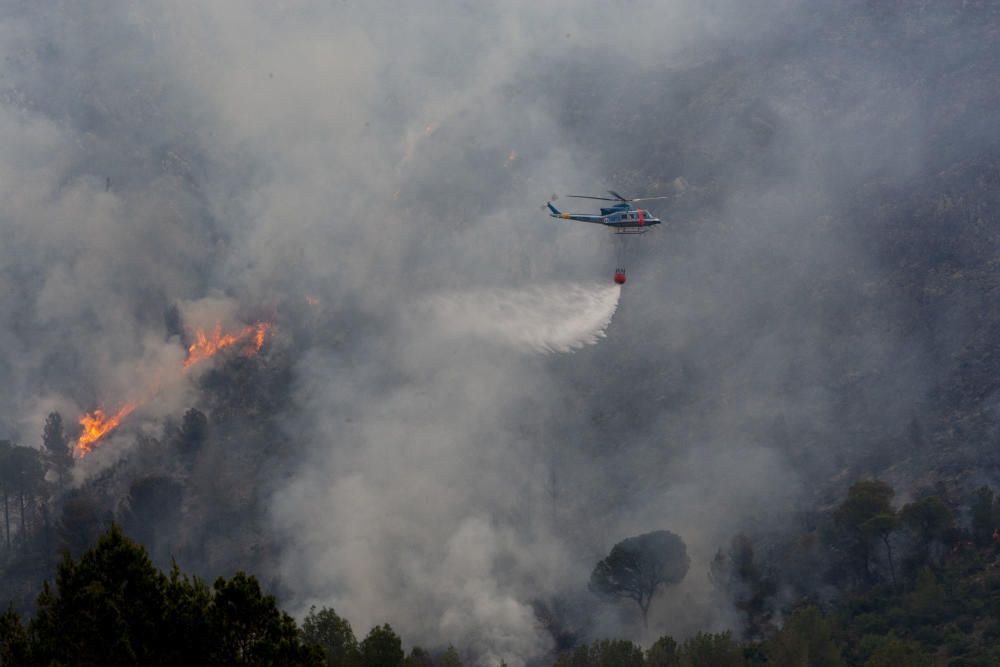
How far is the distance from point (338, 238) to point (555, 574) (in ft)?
269

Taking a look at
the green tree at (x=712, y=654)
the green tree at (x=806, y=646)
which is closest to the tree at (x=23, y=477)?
the green tree at (x=712, y=654)

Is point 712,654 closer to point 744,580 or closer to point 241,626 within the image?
point 744,580

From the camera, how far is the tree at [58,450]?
526 ft

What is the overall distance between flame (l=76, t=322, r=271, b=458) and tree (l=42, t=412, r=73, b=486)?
24.2 ft

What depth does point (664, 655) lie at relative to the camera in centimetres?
8544

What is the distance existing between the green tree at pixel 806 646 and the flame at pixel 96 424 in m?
119

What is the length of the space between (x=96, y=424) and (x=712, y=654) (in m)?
123

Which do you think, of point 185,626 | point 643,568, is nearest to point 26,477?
point 643,568

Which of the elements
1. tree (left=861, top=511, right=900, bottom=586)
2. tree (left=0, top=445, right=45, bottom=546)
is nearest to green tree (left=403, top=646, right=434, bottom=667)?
tree (left=861, top=511, right=900, bottom=586)

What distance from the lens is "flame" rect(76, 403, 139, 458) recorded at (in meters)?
171

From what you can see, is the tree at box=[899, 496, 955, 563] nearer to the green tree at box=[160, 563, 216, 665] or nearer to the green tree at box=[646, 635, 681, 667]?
the green tree at box=[646, 635, 681, 667]

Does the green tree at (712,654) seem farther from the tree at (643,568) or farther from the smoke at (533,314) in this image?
the smoke at (533,314)

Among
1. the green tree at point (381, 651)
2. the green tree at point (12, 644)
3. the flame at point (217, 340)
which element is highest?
the flame at point (217, 340)

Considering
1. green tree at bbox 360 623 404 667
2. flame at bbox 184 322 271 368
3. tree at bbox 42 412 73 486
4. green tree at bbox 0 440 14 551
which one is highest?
flame at bbox 184 322 271 368
